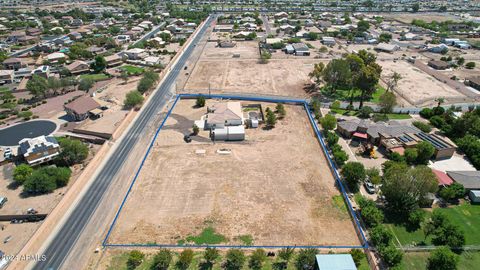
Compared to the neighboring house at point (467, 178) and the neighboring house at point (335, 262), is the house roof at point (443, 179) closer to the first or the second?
the neighboring house at point (467, 178)

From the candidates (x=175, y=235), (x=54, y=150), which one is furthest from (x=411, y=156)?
(x=54, y=150)

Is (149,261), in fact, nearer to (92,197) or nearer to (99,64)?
(92,197)

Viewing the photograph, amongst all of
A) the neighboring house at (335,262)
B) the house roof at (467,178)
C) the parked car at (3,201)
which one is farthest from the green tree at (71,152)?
the house roof at (467,178)

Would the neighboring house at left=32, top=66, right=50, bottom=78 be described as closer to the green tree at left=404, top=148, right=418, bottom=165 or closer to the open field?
the open field

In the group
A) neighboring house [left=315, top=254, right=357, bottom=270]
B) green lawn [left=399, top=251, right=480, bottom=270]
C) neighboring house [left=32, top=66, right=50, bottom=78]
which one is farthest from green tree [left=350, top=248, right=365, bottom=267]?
neighboring house [left=32, top=66, right=50, bottom=78]

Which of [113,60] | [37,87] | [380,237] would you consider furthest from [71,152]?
[113,60]
